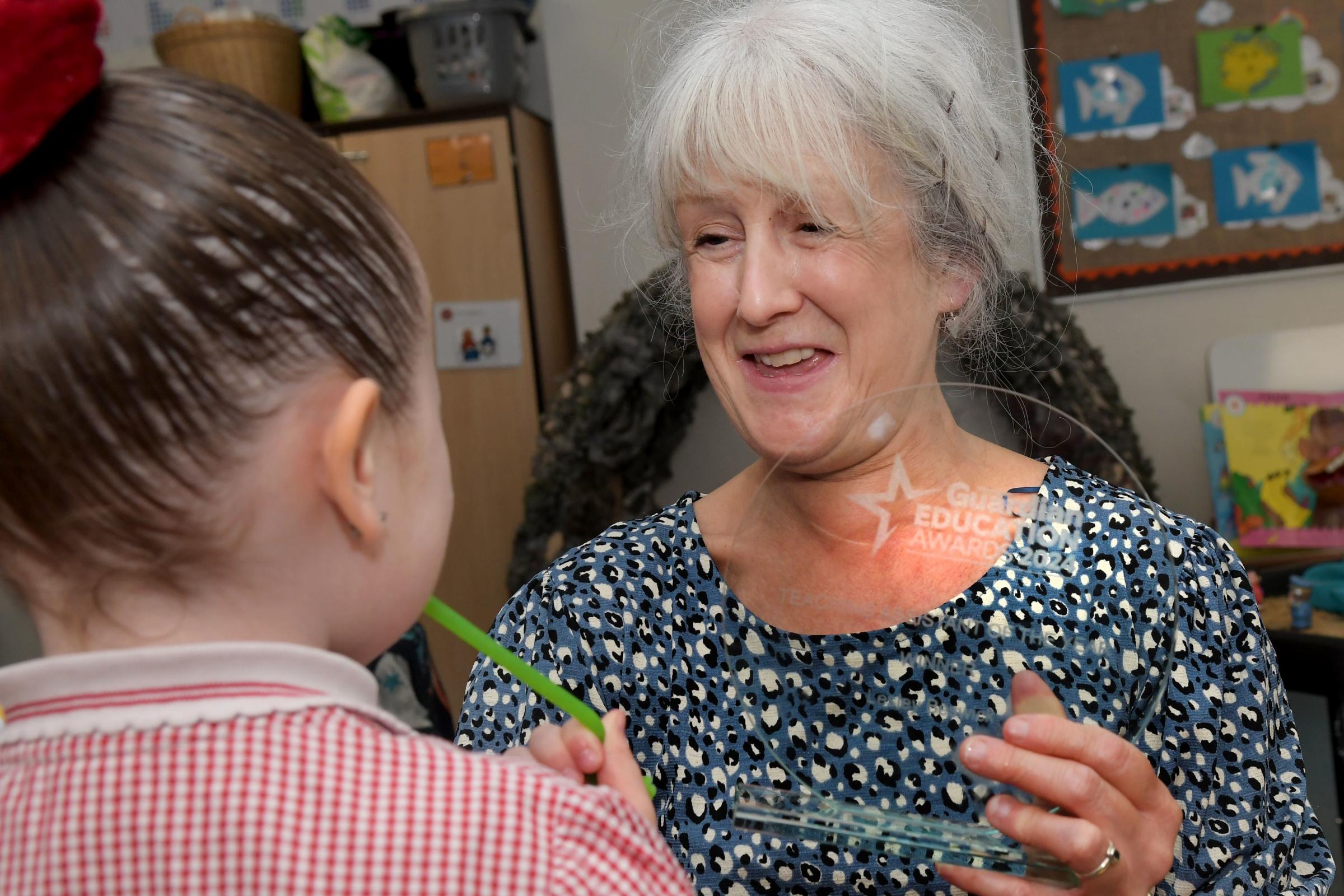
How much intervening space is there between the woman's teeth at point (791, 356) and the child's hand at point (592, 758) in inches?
17.3

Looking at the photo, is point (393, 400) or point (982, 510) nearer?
point (393, 400)

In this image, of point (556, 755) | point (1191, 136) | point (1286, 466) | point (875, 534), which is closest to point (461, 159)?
point (1191, 136)

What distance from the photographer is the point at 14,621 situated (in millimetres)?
2594

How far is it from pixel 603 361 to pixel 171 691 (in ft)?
7.59

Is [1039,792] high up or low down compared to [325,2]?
down

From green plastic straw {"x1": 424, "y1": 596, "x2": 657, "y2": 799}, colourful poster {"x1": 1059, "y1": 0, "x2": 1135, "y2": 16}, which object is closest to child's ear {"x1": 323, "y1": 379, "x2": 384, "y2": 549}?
green plastic straw {"x1": 424, "y1": 596, "x2": 657, "y2": 799}

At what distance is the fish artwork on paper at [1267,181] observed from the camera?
3086 millimetres

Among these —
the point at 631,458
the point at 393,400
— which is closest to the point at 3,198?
the point at 393,400

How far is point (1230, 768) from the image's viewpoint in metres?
0.98

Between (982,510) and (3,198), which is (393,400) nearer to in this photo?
(3,198)

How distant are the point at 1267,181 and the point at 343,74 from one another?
8.55ft

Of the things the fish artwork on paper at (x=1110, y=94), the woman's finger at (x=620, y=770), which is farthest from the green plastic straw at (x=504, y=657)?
the fish artwork on paper at (x=1110, y=94)

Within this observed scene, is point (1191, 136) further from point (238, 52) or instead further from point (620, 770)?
point (620, 770)

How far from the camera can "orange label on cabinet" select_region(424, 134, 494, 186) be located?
325 cm
